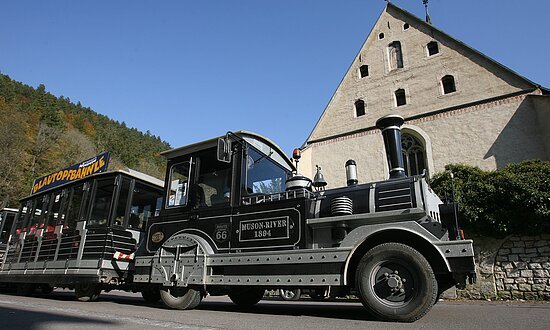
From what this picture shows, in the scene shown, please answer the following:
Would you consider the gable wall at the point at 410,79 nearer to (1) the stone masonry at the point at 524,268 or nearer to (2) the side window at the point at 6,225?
(1) the stone masonry at the point at 524,268

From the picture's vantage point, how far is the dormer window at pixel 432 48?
15.7 meters

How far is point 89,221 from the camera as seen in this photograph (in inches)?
282

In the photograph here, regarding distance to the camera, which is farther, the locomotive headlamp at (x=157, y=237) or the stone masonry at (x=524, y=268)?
the stone masonry at (x=524, y=268)

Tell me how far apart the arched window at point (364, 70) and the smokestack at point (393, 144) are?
1287 cm

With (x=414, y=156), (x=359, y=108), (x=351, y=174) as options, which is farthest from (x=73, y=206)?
(x=359, y=108)

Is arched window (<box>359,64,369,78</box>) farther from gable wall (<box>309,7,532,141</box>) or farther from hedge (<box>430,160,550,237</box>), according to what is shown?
hedge (<box>430,160,550,237</box>)

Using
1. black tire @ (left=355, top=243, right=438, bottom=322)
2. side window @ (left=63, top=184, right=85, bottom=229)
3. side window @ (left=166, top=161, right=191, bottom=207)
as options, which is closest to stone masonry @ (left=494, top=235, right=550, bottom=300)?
black tire @ (left=355, top=243, right=438, bottom=322)

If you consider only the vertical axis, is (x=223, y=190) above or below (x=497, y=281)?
above

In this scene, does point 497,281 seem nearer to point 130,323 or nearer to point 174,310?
point 174,310

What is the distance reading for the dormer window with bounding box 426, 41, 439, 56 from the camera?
1565 cm

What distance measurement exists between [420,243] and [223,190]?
3.02 metres

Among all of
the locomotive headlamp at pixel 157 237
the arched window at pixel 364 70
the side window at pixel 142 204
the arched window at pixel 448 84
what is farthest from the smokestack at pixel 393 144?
the arched window at pixel 364 70

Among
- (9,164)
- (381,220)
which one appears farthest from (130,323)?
(9,164)

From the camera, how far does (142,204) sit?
7711 mm
